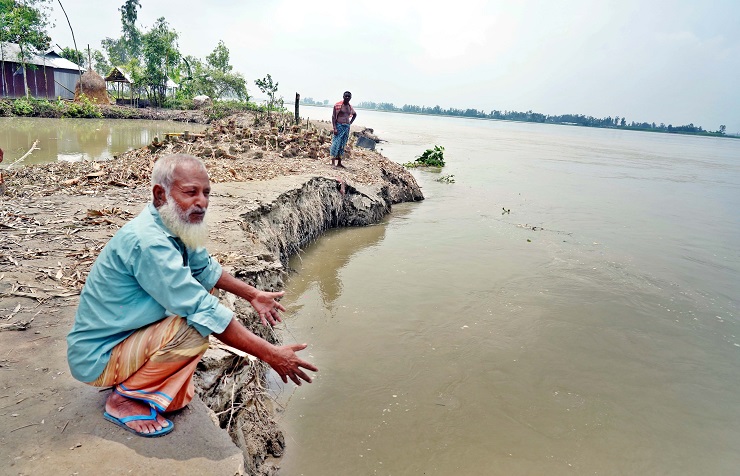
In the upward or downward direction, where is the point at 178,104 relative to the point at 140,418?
upward

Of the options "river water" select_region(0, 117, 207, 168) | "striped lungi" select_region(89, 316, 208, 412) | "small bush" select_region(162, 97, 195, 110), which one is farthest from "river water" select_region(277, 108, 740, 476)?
"small bush" select_region(162, 97, 195, 110)

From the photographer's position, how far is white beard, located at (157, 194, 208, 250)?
86.9 inches

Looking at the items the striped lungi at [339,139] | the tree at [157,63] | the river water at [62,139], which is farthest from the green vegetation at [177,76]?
the striped lungi at [339,139]

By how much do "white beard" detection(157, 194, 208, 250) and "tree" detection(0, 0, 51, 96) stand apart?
108ft

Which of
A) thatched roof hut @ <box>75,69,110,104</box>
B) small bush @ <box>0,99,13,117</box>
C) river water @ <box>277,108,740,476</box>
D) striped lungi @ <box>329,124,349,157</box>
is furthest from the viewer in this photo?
thatched roof hut @ <box>75,69,110,104</box>

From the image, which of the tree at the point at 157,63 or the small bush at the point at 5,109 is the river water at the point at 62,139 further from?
the tree at the point at 157,63

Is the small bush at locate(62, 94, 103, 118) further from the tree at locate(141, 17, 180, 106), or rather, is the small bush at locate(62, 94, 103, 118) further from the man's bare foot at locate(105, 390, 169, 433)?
the man's bare foot at locate(105, 390, 169, 433)

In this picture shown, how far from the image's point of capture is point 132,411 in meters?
2.21

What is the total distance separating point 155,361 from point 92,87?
3837 centimetres

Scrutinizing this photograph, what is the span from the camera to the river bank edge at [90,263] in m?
2.13

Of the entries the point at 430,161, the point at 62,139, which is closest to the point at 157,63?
the point at 62,139

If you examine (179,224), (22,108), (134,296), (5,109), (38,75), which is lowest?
(134,296)

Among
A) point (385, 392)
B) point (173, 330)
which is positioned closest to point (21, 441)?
point (173, 330)

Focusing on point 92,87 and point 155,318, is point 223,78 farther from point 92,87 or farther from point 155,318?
point 155,318
